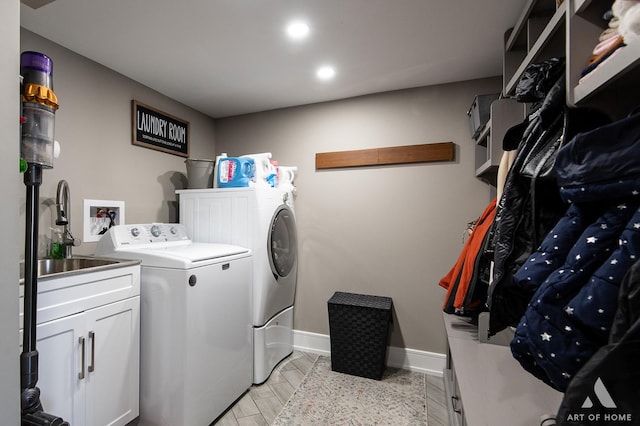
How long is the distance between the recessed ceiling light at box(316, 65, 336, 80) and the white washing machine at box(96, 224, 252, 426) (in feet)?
4.98

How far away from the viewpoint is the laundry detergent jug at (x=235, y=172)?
2.36m

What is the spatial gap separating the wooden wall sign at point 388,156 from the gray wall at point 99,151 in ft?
4.85

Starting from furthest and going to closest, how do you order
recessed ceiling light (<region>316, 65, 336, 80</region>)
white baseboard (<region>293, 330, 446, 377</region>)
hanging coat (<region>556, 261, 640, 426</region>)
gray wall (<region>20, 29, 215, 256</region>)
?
white baseboard (<region>293, 330, 446, 377</region>) → recessed ceiling light (<region>316, 65, 336, 80</region>) → gray wall (<region>20, 29, 215, 256</region>) → hanging coat (<region>556, 261, 640, 426</region>)

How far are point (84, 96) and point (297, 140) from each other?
5.47 ft

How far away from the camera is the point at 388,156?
2.57 meters

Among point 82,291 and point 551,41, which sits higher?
point 551,41

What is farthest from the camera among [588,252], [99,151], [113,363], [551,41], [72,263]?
[99,151]

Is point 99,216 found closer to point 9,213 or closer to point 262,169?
point 262,169

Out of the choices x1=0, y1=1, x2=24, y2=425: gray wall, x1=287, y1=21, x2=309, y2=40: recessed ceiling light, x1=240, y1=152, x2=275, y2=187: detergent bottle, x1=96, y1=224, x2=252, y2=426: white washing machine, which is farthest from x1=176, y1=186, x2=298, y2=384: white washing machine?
x1=0, y1=1, x2=24, y2=425: gray wall

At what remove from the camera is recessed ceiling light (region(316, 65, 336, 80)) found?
217 centimetres

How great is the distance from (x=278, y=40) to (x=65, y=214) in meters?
1.72

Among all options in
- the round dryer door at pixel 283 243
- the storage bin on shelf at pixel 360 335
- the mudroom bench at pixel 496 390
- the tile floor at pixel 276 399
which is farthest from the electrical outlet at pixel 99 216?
the mudroom bench at pixel 496 390

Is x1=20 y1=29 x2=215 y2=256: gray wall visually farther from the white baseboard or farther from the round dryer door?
the white baseboard

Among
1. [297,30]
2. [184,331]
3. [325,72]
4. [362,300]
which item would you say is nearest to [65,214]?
[184,331]
